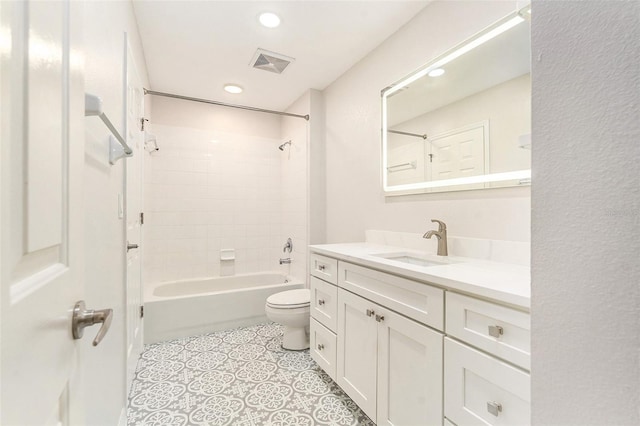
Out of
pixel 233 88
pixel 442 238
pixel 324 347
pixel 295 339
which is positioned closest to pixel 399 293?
pixel 442 238

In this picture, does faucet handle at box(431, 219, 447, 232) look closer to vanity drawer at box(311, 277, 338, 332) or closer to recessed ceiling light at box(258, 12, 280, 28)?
vanity drawer at box(311, 277, 338, 332)

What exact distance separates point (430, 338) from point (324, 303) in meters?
0.86

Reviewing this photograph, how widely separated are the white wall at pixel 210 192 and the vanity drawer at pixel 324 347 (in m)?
1.77

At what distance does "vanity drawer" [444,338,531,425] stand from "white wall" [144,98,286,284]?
2.80 m

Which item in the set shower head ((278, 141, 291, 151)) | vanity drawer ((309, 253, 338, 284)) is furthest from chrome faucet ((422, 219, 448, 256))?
shower head ((278, 141, 291, 151))

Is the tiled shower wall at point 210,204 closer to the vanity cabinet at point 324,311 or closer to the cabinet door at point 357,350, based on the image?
the vanity cabinet at point 324,311

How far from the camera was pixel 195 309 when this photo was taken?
2.52 meters

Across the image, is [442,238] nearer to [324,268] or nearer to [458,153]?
[458,153]

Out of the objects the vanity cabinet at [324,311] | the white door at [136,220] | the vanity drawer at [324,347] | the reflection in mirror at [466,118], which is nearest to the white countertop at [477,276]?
the vanity cabinet at [324,311]

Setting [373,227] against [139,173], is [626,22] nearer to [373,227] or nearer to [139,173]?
[373,227]

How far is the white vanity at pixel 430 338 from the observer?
2.73 ft

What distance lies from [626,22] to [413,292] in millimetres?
993

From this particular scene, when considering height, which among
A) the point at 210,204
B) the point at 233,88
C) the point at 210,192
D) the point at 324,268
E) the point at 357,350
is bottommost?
the point at 357,350

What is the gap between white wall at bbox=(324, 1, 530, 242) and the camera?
139cm
